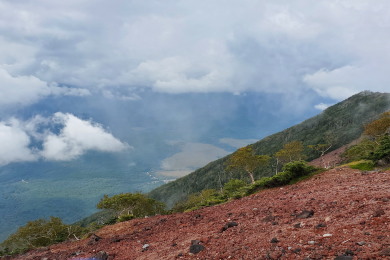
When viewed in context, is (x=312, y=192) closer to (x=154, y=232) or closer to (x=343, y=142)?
(x=154, y=232)

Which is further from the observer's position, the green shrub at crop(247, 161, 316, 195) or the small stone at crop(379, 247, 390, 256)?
the green shrub at crop(247, 161, 316, 195)

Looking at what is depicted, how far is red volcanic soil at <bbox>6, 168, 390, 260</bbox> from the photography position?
27.7ft

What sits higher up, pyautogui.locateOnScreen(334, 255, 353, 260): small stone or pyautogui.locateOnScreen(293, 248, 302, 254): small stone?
pyautogui.locateOnScreen(293, 248, 302, 254): small stone

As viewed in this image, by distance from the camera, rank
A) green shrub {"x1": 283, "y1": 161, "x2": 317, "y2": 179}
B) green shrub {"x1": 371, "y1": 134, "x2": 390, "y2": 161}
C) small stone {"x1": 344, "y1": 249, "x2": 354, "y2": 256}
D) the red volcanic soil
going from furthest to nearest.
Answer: green shrub {"x1": 283, "y1": 161, "x2": 317, "y2": 179}
green shrub {"x1": 371, "y1": 134, "x2": 390, "y2": 161}
the red volcanic soil
small stone {"x1": 344, "y1": 249, "x2": 354, "y2": 256}

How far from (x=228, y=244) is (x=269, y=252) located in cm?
217

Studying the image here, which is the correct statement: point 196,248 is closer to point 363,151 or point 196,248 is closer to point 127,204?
point 363,151

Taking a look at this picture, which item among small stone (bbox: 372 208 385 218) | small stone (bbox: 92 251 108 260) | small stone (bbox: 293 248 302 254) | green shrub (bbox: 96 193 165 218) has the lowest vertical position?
small stone (bbox: 92 251 108 260)

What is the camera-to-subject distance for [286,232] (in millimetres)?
10344

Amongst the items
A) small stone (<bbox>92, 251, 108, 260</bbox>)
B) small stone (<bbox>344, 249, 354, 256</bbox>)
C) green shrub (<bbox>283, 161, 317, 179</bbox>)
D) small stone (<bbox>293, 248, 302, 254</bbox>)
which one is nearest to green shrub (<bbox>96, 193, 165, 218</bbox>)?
green shrub (<bbox>283, 161, 317, 179</bbox>)

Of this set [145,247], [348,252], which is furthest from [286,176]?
[348,252]

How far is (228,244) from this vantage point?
Answer: 35.2 ft

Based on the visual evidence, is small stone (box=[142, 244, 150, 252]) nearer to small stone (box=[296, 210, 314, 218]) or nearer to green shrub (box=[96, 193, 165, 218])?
small stone (box=[296, 210, 314, 218])

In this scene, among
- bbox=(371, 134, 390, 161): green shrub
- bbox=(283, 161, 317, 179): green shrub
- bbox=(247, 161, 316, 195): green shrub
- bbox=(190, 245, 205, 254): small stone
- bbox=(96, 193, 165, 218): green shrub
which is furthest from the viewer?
bbox=(96, 193, 165, 218): green shrub

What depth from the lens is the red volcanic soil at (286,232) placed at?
8441mm
